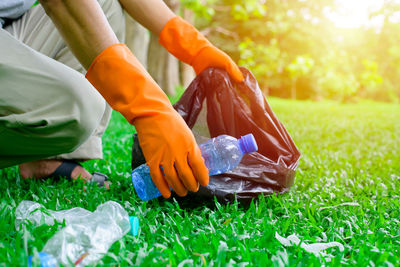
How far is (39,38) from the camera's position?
1940 mm

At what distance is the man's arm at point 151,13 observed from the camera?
2.08m

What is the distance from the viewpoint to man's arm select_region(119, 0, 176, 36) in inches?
81.8

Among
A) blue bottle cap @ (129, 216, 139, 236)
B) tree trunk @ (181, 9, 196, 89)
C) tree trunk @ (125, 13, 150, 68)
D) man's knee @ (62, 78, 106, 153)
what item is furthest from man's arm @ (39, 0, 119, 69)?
tree trunk @ (181, 9, 196, 89)

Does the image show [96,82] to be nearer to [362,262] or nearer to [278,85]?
[362,262]

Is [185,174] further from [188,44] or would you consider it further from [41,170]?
[41,170]

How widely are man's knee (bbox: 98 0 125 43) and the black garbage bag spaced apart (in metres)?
0.58

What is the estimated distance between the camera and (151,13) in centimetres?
209

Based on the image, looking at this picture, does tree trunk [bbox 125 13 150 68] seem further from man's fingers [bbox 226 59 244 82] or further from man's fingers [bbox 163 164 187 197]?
man's fingers [bbox 163 164 187 197]

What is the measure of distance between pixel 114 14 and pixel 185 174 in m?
1.12

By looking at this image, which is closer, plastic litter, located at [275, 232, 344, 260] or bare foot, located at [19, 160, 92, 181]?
plastic litter, located at [275, 232, 344, 260]

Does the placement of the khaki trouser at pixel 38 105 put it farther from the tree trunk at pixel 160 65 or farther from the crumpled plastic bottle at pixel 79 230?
the tree trunk at pixel 160 65

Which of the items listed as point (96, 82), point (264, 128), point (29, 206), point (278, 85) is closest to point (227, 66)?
point (264, 128)

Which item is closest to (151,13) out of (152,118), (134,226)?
(152,118)

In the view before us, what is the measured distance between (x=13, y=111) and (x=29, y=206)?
370 millimetres
